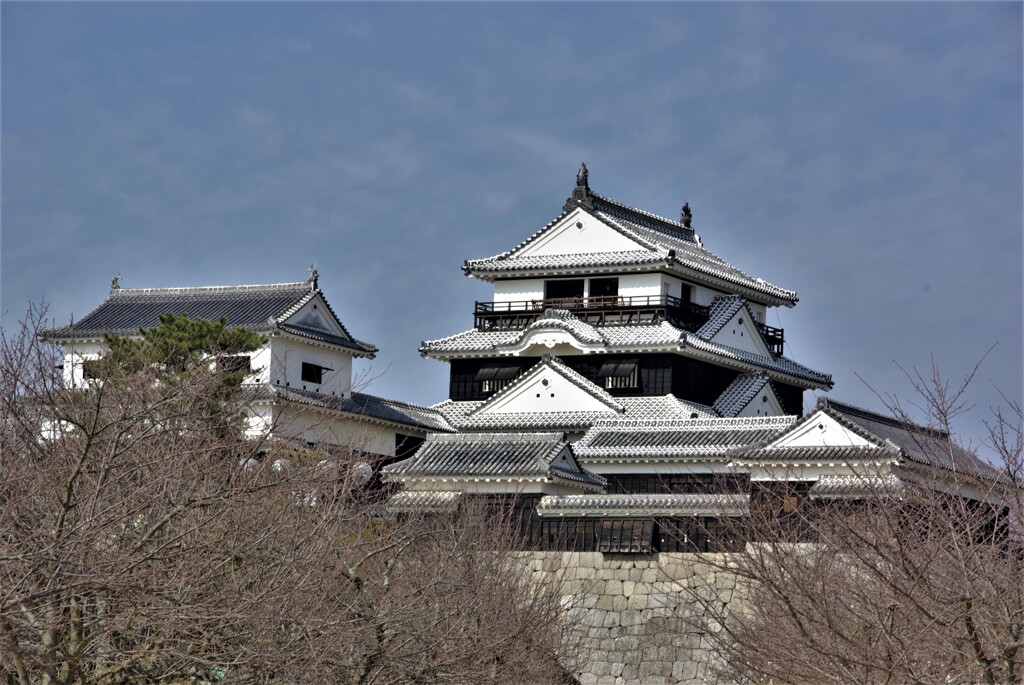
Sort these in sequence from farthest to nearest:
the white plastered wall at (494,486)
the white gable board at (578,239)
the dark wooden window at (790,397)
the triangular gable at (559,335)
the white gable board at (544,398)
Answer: the dark wooden window at (790,397) → the white gable board at (578,239) → the triangular gable at (559,335) → the white gable board at (544,398) → the white plastered wall at (494,486)

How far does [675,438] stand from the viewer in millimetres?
34031

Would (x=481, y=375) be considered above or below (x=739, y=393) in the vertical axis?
above

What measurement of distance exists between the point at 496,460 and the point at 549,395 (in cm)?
1124

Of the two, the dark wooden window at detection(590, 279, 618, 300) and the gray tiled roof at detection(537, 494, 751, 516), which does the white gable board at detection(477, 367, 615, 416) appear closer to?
the dark wooden window at detection(590, 279, 618, 300)

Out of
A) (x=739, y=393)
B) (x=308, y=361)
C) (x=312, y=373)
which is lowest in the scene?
(x=739, y=393)

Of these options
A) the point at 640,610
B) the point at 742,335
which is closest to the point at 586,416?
the point at 742,335

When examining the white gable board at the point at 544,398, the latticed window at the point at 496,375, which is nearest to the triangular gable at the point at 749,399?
the white gable board at the point at 544,398

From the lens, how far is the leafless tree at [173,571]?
404 inches

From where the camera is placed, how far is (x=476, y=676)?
15.9 m

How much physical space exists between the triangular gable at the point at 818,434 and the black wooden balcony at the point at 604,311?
1131 centimetres

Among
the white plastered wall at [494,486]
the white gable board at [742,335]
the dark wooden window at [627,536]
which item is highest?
the white gable board at [742,335]

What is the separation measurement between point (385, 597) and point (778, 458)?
49.2 feet

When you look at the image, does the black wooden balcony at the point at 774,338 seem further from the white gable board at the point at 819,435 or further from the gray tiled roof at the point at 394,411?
the white gable board at the point at 819,435

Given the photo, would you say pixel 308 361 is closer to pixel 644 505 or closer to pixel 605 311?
pixel 605 311
